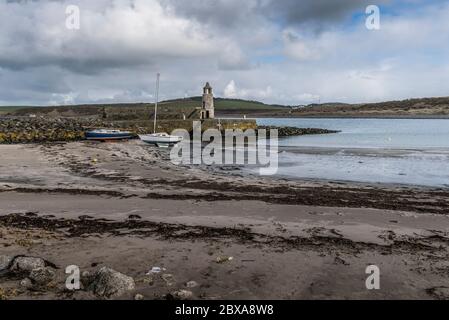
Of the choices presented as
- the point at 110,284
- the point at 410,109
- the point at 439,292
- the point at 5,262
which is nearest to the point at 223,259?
the point at 110,284

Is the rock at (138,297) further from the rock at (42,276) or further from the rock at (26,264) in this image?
the rock at (26,264)

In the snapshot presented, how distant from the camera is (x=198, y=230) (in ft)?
32.9

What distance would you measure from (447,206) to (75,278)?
12.3 m

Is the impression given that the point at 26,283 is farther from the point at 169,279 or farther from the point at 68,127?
the point at 68,127

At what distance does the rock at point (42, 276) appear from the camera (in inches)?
256

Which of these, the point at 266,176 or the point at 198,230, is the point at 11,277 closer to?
the point at 198,230

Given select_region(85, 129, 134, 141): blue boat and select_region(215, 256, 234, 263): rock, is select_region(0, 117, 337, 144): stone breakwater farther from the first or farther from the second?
select_region(215, 256, 234, 263): rock

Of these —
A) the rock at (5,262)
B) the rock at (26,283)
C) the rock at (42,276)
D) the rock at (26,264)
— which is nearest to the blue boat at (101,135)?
the rock at (5,262)

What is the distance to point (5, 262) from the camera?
279 inches

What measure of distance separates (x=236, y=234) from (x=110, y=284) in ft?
13.3

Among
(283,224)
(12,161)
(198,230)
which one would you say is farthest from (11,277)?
(12,161)

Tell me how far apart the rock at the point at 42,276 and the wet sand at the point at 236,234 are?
0.17 m

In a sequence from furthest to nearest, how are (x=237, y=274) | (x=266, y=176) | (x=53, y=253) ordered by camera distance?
(x=266, y=176), (x=53, y=253), (x=237, y=274)

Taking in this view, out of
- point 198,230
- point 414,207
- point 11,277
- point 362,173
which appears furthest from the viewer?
point 362,173
